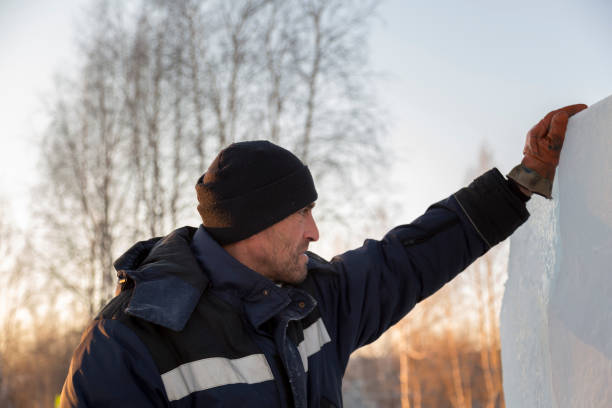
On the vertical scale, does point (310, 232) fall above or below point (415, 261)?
above

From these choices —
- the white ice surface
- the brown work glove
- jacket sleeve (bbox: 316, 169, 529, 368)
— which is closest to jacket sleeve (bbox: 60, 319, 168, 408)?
jacket sleeve (bbox: 316, 169, 529, 368)

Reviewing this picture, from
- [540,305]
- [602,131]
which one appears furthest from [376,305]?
[602,131]

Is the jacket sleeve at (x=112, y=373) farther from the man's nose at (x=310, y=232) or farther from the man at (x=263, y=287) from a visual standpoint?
the man's nose at (x=310, y=232)

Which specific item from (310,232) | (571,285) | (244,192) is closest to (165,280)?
(244,192)

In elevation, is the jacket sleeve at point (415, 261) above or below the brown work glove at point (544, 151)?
below

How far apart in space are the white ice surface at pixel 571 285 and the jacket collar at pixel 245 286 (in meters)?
0.82

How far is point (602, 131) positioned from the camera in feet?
4.71

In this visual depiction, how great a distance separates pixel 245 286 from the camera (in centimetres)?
161

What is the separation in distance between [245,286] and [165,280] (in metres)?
0.24

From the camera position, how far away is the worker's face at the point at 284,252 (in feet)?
5.69

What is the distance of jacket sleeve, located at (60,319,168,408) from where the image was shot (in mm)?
1292

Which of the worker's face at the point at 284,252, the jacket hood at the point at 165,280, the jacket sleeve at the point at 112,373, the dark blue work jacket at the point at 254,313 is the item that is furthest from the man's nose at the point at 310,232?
the jacket sleeve at the point at 112,373

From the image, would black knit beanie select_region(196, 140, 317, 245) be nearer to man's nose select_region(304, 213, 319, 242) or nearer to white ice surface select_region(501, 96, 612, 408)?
man's nose select_region(304, 213, 319, 242)

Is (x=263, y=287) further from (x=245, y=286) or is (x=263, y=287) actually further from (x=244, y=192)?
(x=244, y=192)
